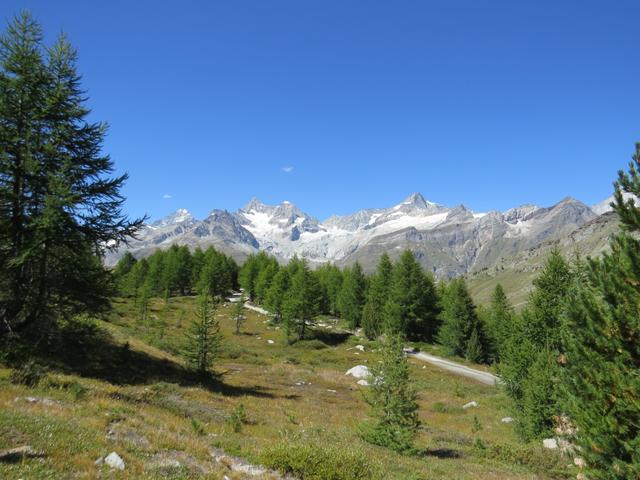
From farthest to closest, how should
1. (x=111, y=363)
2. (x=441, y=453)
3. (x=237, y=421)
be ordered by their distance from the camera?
(x=111, y=363) < (x=441, y=453) < (x=237, y=421)

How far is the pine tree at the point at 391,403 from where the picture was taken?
16578mm

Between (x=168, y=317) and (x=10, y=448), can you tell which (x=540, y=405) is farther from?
(x=168, y=317)

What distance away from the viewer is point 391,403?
16.7 meters

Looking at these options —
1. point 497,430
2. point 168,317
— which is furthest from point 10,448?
point 168,317

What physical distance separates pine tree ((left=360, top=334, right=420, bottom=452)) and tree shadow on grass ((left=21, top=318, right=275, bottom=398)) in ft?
39.4

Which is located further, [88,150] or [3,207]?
[88,150]

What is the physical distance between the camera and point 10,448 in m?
8.03

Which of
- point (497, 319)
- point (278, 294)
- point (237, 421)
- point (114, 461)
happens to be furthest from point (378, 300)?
point (114, 461)

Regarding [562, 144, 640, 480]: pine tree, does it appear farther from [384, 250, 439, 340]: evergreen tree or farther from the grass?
[384, 250, 439, 340]: evergreen tree

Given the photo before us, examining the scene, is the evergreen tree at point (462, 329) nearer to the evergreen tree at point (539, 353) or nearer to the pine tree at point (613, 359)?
the evergreen tree at point (539, 353)

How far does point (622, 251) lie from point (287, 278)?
7013 centimetres

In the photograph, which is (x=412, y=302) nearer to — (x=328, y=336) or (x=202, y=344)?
(x=328, y=336)

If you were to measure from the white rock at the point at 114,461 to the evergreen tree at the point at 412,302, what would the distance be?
53.9m

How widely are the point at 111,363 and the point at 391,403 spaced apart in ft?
54.7
